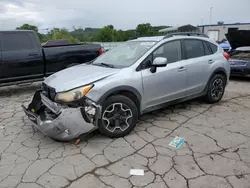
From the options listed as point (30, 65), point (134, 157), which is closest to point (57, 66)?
point (30, 65)

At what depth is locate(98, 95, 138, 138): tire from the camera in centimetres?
348

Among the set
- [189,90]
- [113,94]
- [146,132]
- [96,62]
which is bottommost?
[146,132]

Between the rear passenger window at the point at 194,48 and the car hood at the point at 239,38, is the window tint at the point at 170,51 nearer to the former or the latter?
the rear passenger window at the point at 194,48

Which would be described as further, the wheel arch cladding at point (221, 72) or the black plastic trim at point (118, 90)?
the wheel arch cladding at point (221, 72)

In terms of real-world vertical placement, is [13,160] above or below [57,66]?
below

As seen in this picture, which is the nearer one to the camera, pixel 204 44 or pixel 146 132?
pixel 146 132

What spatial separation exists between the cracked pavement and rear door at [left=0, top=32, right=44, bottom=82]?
6.67 ft

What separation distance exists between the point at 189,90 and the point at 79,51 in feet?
13.2

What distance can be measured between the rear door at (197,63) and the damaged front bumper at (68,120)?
2.18m

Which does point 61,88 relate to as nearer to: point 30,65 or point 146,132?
point 146,132

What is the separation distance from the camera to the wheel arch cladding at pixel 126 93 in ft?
11.2

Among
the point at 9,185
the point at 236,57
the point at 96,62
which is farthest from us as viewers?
the point at 236,57

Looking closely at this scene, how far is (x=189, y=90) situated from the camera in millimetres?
4598

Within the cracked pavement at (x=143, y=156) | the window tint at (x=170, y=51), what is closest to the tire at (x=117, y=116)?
the cracked pavement at (x=143, y=156)
